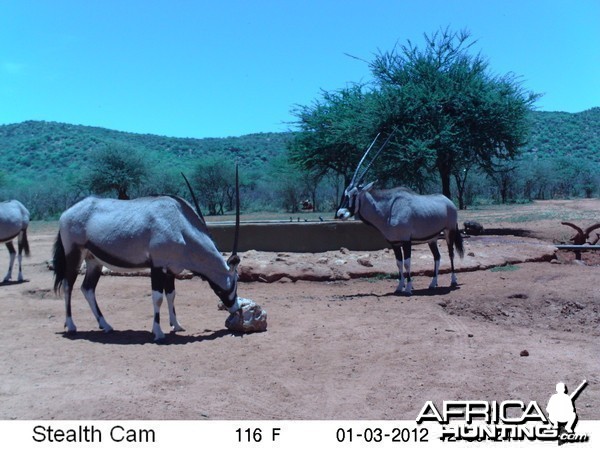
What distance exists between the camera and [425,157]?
21.0 meters

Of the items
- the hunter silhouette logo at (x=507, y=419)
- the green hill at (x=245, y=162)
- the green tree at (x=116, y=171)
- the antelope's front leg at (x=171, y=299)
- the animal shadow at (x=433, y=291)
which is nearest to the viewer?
the hunter silhouette logo at (x=507, y=419)

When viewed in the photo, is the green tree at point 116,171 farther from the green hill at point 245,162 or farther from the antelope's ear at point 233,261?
the antelope's ear at point 233,261

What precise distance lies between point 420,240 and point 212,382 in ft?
23.3

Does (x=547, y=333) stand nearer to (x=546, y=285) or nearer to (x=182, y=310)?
(x=546, y=285)

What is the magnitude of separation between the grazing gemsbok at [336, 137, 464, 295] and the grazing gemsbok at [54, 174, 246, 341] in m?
4.16

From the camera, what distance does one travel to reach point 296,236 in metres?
15.7

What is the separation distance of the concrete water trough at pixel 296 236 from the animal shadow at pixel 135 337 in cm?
694

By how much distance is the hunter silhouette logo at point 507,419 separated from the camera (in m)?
4.50

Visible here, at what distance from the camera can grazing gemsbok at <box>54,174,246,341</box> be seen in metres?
8.35

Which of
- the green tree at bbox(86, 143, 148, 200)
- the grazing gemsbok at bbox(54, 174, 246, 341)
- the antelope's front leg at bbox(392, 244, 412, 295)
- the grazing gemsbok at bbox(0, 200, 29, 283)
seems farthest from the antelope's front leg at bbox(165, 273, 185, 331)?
the green tree at bbox(86, 143, 148, 200)

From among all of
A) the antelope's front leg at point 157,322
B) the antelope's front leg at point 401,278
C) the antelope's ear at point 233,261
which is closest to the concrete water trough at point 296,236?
the antelope's front leg at point 401,278

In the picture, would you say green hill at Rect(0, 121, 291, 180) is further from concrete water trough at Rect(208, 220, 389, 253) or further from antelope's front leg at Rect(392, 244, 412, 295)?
antelope's front leg at Rect(392, 244, 412, 295)

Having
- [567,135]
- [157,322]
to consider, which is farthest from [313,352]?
[567,135]

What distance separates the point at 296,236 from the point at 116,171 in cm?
3003
